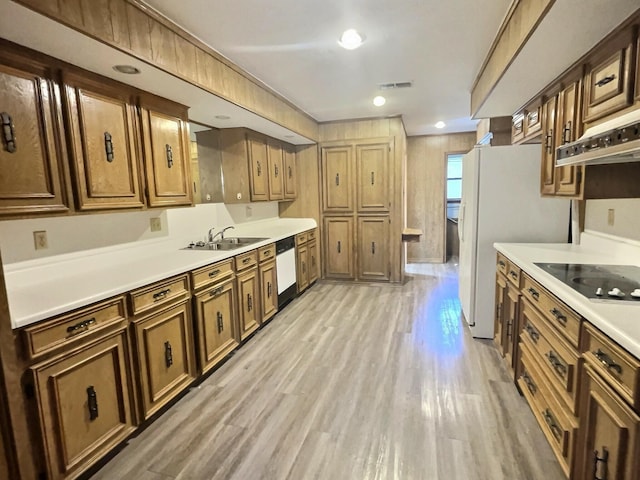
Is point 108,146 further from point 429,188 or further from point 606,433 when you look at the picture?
point 429,188

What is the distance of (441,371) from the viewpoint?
8.48 ft

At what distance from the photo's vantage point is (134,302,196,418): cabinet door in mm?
1978

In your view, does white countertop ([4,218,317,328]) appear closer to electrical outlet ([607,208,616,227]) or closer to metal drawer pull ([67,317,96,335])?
metal drawer pull ([67,317,96,335])

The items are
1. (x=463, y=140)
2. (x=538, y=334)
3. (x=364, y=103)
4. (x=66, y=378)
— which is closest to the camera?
(x=66, y=378)

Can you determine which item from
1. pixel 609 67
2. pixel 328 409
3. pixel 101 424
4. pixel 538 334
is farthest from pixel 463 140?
pixel 101 424

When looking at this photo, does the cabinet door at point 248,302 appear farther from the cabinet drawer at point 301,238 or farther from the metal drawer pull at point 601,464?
the metal drawer pull at point 601,464

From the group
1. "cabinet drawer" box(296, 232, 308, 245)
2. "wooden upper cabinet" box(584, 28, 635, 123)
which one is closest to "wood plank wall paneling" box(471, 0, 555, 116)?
"wooden upper cabinet" box(584, 28, 635, 123)

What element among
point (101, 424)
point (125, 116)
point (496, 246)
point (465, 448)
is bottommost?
point (465, 448)

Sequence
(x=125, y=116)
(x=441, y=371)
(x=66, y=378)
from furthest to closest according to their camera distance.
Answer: (x=441, y=371)
(x=125, y=116)
(x=66, y=378)

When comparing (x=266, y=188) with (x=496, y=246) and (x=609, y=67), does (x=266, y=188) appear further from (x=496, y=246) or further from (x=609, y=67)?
(x=609, y=67)

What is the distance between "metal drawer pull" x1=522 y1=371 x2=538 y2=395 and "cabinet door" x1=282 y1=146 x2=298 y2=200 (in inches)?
138

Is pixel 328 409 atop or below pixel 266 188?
below

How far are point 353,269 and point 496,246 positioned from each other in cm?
257

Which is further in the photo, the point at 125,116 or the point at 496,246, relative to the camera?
the point at 496,246
